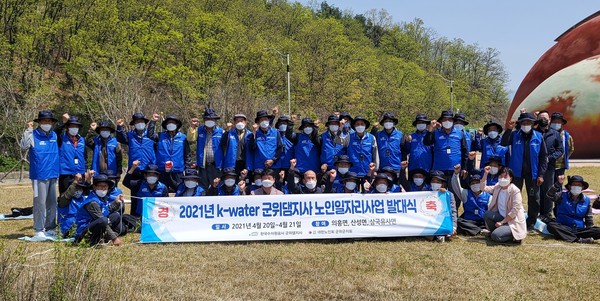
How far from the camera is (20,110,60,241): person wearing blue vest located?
8766 millimetres

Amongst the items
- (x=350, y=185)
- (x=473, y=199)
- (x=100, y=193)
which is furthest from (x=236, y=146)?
(x=473, y=199)

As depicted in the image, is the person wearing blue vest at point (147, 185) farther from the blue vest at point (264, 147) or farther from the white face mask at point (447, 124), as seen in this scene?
the white face mask at point (447, 124)

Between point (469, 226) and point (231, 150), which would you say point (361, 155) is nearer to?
point (469, 226)

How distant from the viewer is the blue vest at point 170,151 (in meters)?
10.1

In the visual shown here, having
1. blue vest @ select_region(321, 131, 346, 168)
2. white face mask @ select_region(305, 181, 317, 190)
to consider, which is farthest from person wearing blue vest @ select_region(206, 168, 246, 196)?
blue vest @ select_region(321, 131, 346, 168)

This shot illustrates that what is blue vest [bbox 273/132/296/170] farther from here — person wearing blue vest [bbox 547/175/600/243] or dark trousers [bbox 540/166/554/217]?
dark trousers [bbox 540/166/554/217]

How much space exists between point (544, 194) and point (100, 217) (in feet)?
27.0

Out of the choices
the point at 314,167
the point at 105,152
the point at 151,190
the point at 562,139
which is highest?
the point at 562,139

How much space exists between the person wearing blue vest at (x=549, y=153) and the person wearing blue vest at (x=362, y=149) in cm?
325

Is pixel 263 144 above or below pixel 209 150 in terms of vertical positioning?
above

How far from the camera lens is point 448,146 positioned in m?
9.74

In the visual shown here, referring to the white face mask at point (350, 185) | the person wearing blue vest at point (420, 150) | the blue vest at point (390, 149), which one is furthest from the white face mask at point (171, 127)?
the person wearing blue vest at point (420, 150)

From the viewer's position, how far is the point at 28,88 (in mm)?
30828

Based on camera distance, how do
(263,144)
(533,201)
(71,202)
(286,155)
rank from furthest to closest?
1. (286,155)
2. (263,144)
3. (533,201)
4. (71,202)
